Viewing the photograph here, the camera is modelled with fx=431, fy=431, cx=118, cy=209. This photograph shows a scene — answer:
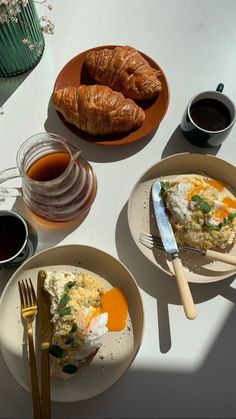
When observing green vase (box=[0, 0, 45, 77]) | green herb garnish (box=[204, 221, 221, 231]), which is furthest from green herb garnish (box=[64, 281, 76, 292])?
green vase (box=[0, 0, 45, 77])

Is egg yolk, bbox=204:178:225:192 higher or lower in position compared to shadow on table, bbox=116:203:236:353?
higher

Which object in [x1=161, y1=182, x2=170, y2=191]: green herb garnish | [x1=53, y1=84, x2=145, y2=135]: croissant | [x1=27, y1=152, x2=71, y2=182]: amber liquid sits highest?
[x1=53, y1=84, x2=145, y2=135]: croissant

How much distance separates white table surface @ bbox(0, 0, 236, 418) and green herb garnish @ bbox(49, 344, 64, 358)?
133mm

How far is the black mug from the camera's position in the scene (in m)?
1.05

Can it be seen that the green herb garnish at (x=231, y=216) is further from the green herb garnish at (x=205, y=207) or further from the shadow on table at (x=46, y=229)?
the shadow on table at (x=46, y=229)

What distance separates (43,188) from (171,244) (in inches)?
12.5

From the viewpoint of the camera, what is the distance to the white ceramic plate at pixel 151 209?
40.0 inches

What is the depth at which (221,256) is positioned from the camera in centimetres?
98

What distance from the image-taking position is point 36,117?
3.81 ft

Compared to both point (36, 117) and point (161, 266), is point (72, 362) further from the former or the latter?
point (36, 117)

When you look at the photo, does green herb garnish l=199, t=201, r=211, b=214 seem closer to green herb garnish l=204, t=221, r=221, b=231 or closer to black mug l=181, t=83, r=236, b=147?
green herb garnish l=204, t=221, r=221, b=231

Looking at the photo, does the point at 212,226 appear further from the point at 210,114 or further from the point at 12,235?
the point at 12,235

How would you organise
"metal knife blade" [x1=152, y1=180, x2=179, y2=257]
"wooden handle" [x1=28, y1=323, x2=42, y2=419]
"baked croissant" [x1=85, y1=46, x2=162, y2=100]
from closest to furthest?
"wooden handle" [x1=28, y1=323, x2=42, y2=419], "metal knife blade" [x1=152, y1=180, x2=179, y2=257], "baked croissant" [x1=85, y1=46, x2=162, y2=100]

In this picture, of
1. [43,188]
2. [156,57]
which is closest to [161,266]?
[43,188]
